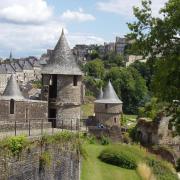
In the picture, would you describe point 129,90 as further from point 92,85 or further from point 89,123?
point 89,123

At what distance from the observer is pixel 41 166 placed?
19.4 metres


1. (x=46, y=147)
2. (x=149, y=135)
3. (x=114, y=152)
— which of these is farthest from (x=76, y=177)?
(x=149, y=135)

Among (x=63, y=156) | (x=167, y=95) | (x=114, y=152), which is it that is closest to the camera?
(x=167, y=95)

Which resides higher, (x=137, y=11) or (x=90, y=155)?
(x=137, y=11)

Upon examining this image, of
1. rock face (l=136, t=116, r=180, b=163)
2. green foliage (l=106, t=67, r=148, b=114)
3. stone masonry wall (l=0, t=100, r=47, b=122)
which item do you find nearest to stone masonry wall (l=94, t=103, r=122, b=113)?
rock face (l=136, t=116, r=180, b=163)

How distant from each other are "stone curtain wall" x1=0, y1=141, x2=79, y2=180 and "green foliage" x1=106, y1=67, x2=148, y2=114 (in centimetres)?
8648

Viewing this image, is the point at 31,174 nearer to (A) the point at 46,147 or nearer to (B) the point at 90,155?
(A) the point at 46,147

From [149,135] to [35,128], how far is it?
2148cm

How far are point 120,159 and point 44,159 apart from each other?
12.4m

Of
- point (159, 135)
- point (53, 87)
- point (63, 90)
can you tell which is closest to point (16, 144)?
point (63, 90)

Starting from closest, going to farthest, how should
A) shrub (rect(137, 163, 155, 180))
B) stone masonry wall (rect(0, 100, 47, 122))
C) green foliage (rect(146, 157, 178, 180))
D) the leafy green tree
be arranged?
stone masonry wall (rect(0, 100, 47, 122)), shrub (rect(137, 163, 155, 180)), green foliage (rect(146, 157, 178, 180)), the leafy green tree

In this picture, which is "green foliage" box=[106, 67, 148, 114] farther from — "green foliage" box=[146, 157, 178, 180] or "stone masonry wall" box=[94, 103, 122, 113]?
"green foliage" box=[146, 157, 178, 180]

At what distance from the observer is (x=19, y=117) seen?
2639 cm

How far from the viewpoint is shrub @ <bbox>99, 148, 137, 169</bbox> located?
103 ft
